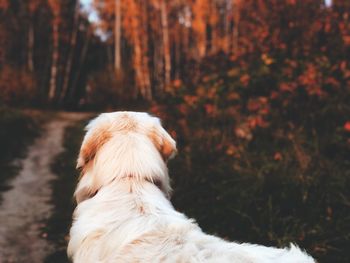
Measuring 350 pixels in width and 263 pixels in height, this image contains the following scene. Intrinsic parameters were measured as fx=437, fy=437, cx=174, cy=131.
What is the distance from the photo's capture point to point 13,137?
405 inches

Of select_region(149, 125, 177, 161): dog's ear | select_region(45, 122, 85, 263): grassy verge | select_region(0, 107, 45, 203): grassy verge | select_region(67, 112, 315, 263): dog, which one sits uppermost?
select_region(149, 125, 177, 161): dog's ear

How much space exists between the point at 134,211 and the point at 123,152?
51 centimetres

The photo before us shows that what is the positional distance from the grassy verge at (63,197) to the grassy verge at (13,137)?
0.81 metres

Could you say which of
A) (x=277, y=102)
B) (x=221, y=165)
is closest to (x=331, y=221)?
(x=221, y=165)

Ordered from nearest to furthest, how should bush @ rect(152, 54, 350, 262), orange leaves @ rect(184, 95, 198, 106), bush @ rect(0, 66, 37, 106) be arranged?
bush @ rect(152, 54, 350, 262)
orange leaves @ rect(184, 95, 198, 106)
bush @ rect(0, 66, 37, 106)

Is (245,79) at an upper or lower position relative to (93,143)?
upper

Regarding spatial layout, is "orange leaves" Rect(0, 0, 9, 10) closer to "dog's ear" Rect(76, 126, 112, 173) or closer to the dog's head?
the dog's head

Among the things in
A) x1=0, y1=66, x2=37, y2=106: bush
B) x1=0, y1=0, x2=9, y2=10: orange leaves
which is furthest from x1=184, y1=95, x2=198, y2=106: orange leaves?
x1=0, y1=0, x2=9, y2=10: orange leaves

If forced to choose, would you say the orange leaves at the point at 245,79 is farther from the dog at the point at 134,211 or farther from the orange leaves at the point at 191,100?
the dog at the point at 134,211

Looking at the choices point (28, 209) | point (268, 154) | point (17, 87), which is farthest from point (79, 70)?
point (268, 154)

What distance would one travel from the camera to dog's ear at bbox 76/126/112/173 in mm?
2906

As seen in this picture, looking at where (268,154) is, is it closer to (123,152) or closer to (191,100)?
(191,100)

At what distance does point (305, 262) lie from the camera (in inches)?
76.5

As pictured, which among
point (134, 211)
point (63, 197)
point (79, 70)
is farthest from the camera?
point (79, 70)
